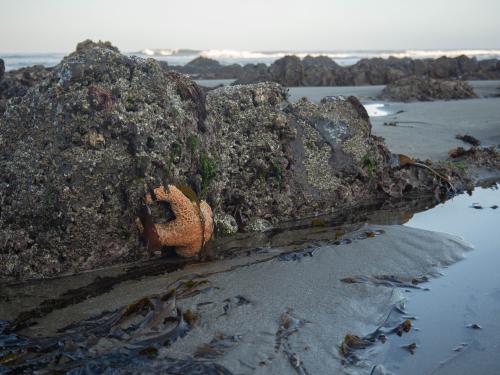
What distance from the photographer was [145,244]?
11.8 feet

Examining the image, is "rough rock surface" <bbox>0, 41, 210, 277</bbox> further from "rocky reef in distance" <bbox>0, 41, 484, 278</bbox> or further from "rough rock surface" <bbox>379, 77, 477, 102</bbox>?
"rough rock surface" <bbox>379, 77, 477, 102</bbox>

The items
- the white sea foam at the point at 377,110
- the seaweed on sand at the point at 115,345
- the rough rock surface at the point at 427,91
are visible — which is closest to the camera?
the seaweed on sand at the point at 115,345

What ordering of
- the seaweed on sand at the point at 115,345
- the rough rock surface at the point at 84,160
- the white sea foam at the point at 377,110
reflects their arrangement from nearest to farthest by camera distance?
the seaweed on sand at the point at 115,345 < the rough rock surface at the point at 84,160 < the white sea foam at the point at 377,110

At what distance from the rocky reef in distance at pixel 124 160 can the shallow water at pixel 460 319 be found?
144 centimetres

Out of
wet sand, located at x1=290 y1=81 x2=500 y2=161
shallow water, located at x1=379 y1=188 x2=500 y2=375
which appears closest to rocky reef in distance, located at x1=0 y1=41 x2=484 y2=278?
shallow water, located at x1=379 y1=188 x2=500 y2=375

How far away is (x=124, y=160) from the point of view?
11.6 ft

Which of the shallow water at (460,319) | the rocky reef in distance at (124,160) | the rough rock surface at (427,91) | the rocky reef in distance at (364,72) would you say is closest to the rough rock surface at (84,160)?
the rocky reef in distance at (124,160)

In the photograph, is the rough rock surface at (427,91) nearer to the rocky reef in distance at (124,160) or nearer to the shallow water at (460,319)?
the rocky reef in distance at (124,160)

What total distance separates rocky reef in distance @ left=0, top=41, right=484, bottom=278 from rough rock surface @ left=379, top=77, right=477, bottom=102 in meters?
9.79

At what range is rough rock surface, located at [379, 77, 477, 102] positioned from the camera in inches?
537

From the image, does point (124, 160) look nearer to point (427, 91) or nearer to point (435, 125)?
point (435, 125)

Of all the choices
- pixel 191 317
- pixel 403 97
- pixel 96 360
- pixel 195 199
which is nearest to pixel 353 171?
pixel 195 199

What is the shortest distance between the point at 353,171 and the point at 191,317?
105 inches

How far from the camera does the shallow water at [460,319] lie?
2398 millimetres
